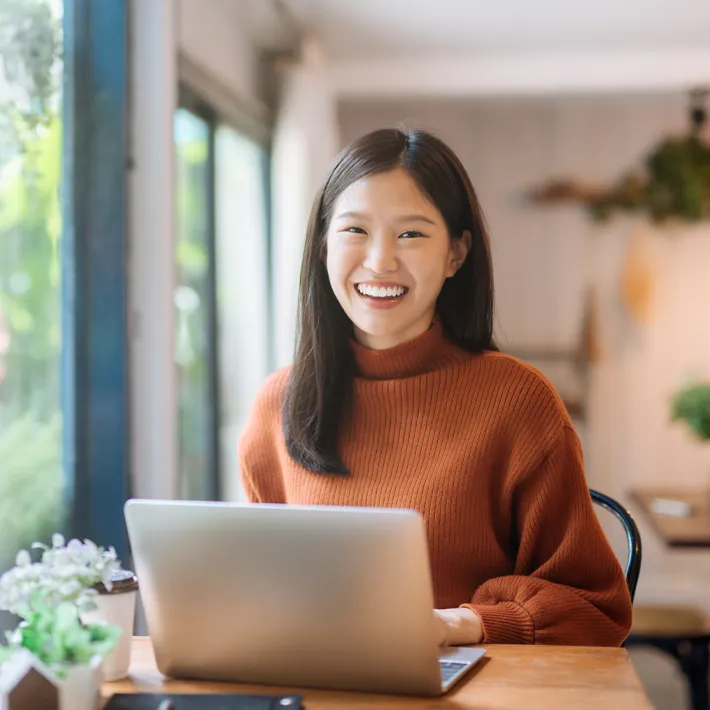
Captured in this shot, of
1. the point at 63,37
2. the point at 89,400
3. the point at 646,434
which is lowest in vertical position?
the point at 646,434

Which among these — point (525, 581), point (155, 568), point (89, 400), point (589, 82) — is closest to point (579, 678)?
point (525, 581)

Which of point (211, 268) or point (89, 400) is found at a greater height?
point (211, 268)

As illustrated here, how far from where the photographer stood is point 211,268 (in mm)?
3564

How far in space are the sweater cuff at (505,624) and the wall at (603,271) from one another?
398 cm

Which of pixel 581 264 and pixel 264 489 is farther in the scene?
pixel 581 264

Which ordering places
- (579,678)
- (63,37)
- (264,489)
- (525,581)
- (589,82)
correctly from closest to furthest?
(579,678), (525,581), (264,489), (63,37), (589,82)

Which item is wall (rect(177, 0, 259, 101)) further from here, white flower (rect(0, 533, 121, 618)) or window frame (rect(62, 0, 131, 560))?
white flower (rect(0, 533, 121, 618))

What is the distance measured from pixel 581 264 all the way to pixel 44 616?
453cm

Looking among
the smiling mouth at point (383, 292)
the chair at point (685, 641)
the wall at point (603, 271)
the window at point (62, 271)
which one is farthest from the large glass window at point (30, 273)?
the wall at point (603, 271)

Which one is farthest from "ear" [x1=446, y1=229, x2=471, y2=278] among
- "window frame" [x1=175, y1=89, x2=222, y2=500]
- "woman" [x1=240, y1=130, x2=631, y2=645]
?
"window frame" [x1=175, y1=89, x2=222, y2=500]

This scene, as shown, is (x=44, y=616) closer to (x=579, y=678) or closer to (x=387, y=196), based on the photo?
(x=579, y=678)

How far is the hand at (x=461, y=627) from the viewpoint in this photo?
1.12m

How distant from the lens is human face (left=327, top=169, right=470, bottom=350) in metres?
1.28

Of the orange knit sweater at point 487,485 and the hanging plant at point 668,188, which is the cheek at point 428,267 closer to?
the orange knit sweater at point 487,485
